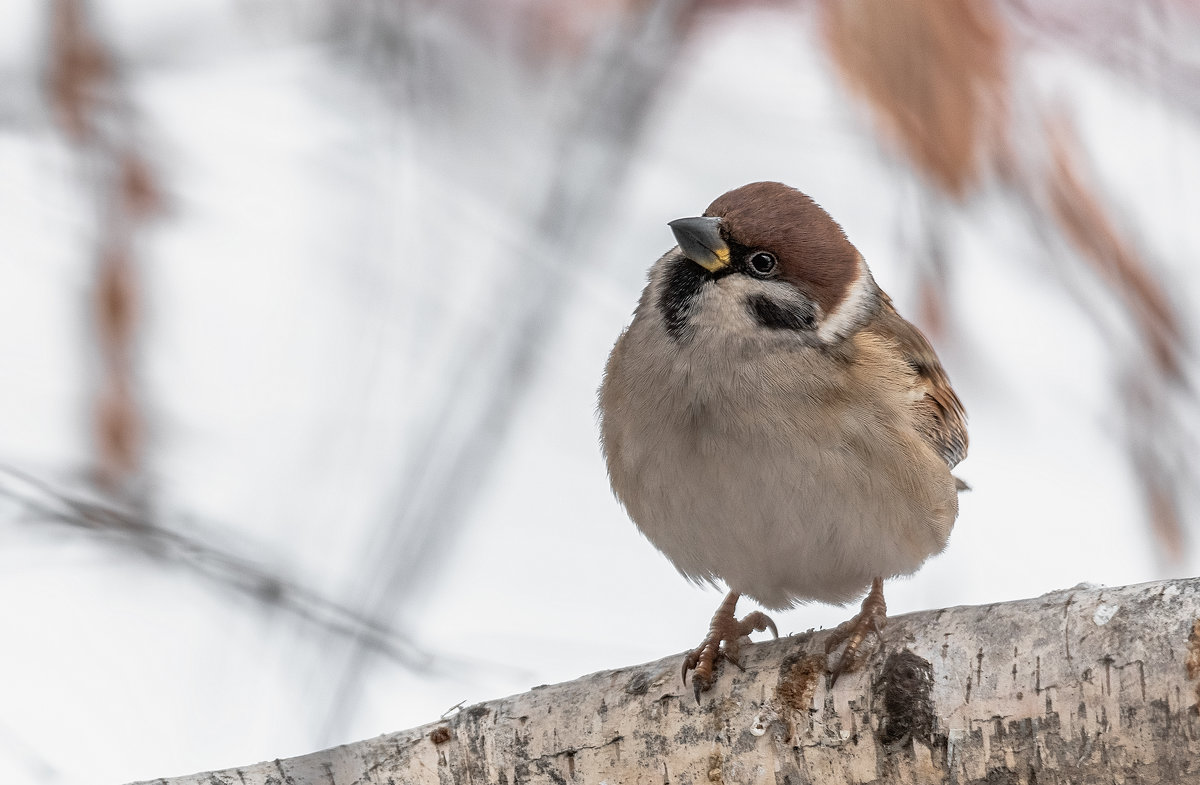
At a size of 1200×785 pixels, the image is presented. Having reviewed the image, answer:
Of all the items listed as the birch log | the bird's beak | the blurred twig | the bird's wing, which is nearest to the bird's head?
the bird's beak

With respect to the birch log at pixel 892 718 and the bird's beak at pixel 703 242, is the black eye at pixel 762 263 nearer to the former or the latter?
the bird's beak at pixel 703 242

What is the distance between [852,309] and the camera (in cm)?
290

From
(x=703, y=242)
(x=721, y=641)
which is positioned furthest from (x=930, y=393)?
(x=721, y=641)

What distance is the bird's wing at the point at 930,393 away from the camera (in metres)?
2.88

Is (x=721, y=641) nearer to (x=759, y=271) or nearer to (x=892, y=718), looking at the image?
(x=892, y=718)

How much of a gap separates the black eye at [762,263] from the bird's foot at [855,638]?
0.85 meters

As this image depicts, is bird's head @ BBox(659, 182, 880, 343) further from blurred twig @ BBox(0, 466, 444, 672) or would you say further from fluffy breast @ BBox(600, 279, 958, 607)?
blurred twig @ BBox(0, 466, 444, 672)

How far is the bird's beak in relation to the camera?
106 inches

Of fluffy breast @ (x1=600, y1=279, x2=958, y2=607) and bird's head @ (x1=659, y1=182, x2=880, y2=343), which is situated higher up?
bird's head @ (x1=659, y1=182, x2=880, y2=343)

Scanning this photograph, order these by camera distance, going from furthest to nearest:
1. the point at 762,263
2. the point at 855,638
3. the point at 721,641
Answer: the point at 762,263 < the point at 721,641 < the point at 855,638

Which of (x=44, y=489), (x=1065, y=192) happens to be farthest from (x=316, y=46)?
(x=1065, y=192)

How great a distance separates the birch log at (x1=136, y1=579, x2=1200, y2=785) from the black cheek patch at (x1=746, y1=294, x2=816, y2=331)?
30.3 inches

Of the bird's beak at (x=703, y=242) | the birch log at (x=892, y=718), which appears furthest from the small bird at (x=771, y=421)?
the birch log at (x=892, y=718)

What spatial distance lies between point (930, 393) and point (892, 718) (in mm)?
1194
